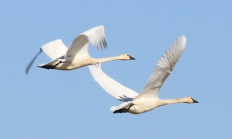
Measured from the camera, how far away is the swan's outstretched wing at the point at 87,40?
29.8 meters

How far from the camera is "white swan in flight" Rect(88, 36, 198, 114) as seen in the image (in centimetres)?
2691

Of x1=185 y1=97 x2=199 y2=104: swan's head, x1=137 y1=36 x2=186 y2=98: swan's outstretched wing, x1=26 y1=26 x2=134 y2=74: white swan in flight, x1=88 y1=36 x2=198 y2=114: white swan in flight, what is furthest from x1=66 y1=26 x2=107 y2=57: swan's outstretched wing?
x1=185 y1=97 x2=199 y2=104: swan's head

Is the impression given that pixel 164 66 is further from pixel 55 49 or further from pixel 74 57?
pixel 55 49

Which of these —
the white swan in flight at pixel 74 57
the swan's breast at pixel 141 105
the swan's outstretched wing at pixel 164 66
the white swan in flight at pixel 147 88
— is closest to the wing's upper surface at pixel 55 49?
the white swan in flight at pixel 74 57

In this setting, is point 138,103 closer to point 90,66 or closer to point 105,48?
point 105,48

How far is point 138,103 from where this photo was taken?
3028 cm

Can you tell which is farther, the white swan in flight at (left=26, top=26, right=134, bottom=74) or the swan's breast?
the white swan in flight at (left=26, top=26, right=134, bottom=74)

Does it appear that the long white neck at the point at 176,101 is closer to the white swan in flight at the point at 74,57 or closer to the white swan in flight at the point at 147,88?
the white swan in flight at the point at 147,88

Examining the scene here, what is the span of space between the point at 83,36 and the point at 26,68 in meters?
3.23

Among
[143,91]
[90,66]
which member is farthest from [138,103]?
[90,66]

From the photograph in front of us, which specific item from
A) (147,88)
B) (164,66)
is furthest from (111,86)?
(164,66)

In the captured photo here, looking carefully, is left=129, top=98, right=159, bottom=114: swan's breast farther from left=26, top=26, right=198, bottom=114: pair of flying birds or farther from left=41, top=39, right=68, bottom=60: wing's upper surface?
left=41, top=39, right=68, bottom=60: wing's upper surface

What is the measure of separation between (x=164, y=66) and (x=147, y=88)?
245 cm

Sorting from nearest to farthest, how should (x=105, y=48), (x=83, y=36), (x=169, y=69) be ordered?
(x=169, y=69)
(x=105, y=48)
(x=83, y=36)
